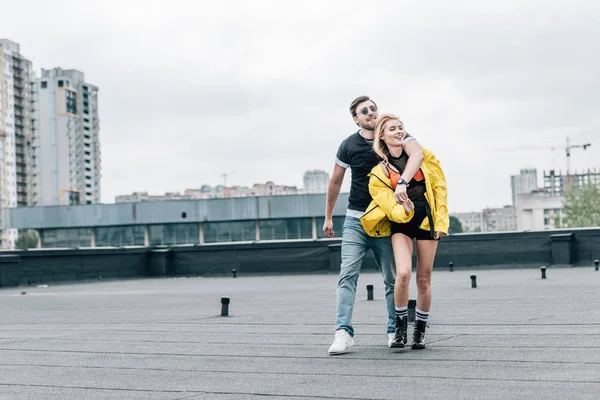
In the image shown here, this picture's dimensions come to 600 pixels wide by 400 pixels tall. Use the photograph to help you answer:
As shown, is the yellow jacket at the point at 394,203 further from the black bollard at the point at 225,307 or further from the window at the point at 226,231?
the window at the point at 226,231

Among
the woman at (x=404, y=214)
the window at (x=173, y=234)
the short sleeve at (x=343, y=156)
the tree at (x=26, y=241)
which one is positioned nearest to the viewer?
the woman at (x=404, y=214)

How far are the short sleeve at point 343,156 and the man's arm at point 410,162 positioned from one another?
0.62 metres

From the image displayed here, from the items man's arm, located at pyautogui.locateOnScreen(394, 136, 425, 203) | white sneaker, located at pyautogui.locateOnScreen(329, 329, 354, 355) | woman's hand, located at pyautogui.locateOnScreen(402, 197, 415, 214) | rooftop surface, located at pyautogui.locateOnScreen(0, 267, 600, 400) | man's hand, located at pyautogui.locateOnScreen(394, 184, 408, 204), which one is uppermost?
man's arm, located at pyautogui.locateOnScreen(394, 136, 425, 203)

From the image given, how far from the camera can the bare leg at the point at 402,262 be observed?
296 inches

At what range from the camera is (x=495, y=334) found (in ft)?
28.0

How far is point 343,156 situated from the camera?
803 cm

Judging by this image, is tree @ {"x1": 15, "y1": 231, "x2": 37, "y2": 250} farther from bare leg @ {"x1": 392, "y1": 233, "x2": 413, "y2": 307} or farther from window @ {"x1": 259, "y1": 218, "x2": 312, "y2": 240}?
bare leg @ {"x1": 392, "y1": 233, "x2": 413, "y2": 307}

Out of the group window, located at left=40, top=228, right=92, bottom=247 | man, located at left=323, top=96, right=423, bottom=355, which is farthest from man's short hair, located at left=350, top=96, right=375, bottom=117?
window, located at left=40, top=228, right=92, bottom=247

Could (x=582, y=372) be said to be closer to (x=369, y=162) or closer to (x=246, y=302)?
(x=369, y=162)

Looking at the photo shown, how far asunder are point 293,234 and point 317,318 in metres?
83.8

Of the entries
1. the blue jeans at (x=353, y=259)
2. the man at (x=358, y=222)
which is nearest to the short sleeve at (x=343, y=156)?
the man at (x=358, y=222)

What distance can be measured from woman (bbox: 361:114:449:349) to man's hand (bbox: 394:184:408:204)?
3.4 inches

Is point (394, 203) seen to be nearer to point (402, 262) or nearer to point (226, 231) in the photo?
point (402, 262)

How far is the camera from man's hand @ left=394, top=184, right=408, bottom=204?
7.25 meters
